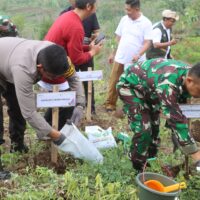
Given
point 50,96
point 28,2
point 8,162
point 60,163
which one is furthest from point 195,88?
point 28,2

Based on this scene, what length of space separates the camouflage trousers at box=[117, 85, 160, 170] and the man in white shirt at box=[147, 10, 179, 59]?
7.76 ft

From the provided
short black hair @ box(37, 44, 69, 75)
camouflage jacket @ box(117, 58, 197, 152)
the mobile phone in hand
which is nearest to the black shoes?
short black hair @ box(37, 44, 69, 75)

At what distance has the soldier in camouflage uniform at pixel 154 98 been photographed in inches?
113

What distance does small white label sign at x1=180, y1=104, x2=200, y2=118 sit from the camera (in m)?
3.34

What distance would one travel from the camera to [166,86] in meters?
2.91

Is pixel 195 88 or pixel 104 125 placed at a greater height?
pixel 195 88

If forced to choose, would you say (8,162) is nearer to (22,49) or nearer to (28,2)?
(22,49)

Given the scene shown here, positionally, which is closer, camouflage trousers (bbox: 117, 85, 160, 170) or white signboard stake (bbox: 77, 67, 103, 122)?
camouflage trousers (bbox: 117, 85, 160, 170)

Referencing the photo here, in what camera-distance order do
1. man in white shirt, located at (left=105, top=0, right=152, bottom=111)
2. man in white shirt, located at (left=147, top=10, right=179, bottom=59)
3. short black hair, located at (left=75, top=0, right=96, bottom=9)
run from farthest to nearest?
1. man in white shirt, located at (left=147, top=10, right=179, bottom=59)
2. man in white shirt, located at (left=105, top=0, right=152, bottom=111)
3. short black hair, located at (left=75, top=0, right=96, bottom=9)

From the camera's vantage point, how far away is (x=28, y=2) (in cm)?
2269

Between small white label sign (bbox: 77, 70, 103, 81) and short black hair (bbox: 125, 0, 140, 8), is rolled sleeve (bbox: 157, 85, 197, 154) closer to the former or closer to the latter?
small white label sign (bbox: 77, 70, 103, 81)

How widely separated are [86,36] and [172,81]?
9.04ft

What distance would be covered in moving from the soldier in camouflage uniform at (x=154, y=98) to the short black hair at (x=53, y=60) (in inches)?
24.4

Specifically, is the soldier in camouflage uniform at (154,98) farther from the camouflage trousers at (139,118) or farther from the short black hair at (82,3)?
the short black hair at (82,3)
